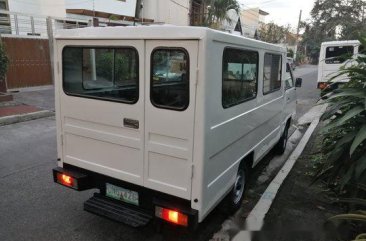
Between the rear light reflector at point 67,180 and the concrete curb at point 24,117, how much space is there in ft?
18.2

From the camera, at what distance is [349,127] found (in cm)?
414

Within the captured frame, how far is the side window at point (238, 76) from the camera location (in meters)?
3.36

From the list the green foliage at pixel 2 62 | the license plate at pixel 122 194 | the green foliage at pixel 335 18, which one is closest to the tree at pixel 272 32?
the green foliage at pixel 335 18

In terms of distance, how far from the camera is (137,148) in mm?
3258

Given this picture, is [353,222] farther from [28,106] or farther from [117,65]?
[28,106]

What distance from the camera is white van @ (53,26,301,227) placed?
2.95 metres

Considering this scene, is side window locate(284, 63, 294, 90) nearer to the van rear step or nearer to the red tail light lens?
the van rear step

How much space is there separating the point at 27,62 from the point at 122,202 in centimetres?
1109

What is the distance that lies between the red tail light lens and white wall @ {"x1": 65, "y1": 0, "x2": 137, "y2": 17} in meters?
15.0

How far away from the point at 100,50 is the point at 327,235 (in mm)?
3204

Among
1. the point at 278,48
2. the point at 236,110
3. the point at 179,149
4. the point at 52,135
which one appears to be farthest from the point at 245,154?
the point at 52,135

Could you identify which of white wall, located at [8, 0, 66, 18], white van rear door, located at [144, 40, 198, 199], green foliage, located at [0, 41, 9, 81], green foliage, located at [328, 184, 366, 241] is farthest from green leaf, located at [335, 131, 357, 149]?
white wall, located at [8, 0, 66, 18]

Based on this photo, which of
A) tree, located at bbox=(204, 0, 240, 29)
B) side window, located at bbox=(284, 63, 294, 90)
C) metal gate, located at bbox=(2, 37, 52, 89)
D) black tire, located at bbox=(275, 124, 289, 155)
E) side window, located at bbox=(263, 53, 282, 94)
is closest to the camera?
side window, located at bbox=(263, 53, 282, 94)

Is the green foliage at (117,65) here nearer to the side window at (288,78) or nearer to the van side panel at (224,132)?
the van side panel at (224,132)
